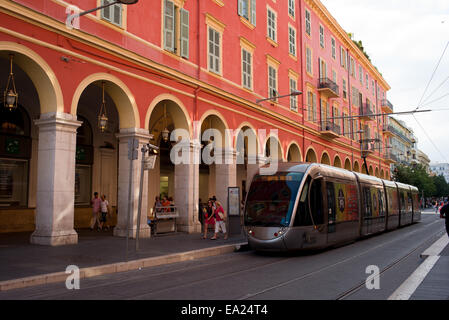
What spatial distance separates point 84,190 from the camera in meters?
19.7

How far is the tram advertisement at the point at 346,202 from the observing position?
47.4 feet

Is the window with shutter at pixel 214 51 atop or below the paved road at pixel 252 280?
atop

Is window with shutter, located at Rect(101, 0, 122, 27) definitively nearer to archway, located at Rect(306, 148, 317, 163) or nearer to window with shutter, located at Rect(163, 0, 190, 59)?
window with shutter, located at Rect(163, 0, 190, 59)

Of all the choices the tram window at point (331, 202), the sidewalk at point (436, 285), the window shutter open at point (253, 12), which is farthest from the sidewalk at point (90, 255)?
the window shutter open at point (253, 12)

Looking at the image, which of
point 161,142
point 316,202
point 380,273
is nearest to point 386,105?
point 161,142

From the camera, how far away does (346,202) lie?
599 inches

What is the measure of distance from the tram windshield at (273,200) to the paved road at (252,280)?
1074mm

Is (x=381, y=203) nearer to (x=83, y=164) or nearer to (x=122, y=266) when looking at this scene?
(x=83, y=164)

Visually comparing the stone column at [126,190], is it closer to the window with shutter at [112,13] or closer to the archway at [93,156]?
the archway at [93,156]

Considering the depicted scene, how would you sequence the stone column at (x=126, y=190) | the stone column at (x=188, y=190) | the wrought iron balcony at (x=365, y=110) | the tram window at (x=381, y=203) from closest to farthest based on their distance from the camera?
1. the stone column at (x=126, y=190)
2. the stone column at (x=188, y=190)
3. the tram window at (x=381, y=203)
4. the wrought iron balcony at (x=365, y=110)

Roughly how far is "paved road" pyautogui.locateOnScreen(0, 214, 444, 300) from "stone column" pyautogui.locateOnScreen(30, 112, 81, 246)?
151 inches

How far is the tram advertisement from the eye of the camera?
14.5 metres

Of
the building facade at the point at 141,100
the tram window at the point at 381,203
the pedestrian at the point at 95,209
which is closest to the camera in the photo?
the building facade at the point at 141,100
